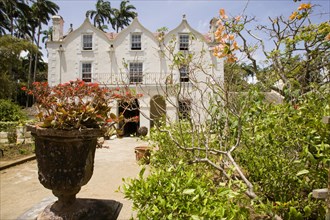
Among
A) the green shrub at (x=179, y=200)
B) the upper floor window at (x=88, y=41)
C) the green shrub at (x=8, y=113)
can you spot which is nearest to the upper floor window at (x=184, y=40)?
the upper floor window at (x=88, y=41)

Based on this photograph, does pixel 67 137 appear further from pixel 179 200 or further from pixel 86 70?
pixel 86 70

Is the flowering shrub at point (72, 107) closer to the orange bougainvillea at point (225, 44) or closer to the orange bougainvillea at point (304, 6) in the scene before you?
the orange bougainvillea at point (225, 44)

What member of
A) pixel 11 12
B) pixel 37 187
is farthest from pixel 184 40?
pixel 11 12

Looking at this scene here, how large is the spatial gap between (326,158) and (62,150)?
9.26 feet

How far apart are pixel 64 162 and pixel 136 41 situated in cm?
1815

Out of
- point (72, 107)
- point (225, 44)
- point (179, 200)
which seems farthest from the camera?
point (225, 44)

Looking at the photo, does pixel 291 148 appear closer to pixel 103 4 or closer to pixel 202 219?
pixel 202 219

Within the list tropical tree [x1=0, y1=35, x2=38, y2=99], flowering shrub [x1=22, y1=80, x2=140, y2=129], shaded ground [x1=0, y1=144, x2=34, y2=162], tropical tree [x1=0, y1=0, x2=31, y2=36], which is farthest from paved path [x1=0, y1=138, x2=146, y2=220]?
tropical tree [x1=0, y1=0, x2=31, y2=36]

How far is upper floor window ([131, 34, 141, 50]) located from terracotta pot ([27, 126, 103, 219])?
17694mm

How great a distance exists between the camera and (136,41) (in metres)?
19.4

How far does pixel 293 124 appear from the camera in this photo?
9.45ft

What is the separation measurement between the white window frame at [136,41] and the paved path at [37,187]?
42.5 ft

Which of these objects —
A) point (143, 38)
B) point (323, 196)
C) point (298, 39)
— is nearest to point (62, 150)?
point (323, 196)

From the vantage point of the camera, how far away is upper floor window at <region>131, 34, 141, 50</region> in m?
19.3
